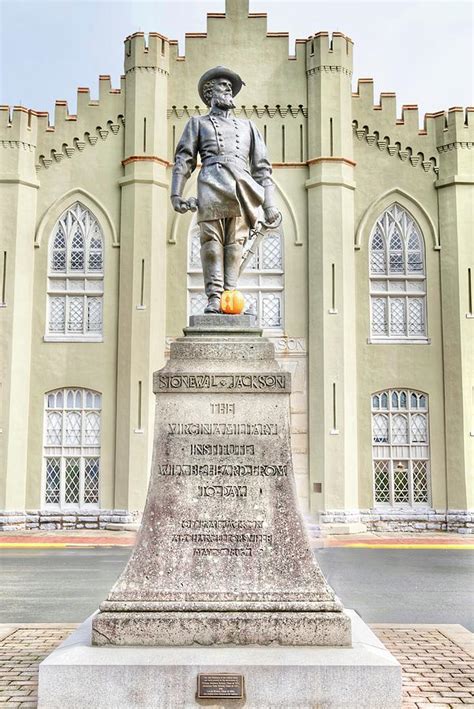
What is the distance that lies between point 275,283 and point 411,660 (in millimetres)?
13683

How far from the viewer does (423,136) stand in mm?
19562

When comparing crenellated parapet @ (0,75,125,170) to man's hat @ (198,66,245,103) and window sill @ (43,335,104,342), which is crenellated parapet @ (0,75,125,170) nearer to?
window sill @ (43,335,104,342)

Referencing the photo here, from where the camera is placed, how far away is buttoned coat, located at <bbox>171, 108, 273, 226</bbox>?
6.30 meters

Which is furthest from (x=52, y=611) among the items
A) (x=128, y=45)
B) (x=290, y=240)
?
(x=128, y=45)

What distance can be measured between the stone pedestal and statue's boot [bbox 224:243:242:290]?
30.8 inches

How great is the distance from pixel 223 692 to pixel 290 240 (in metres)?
15.3

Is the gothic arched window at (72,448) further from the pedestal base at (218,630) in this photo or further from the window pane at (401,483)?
the pedestal base at (218,630)

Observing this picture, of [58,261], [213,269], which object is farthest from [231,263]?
[58,261]

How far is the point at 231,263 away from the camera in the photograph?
6.47 metres

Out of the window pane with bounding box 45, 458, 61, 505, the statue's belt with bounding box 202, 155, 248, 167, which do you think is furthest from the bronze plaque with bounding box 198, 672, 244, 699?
the window pane with bounding box 45, 458, 61, 505

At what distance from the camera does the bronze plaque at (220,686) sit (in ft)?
14.6

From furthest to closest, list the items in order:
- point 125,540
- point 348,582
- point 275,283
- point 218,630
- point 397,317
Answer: point 397,317
point 275,283
point 125,540
point 348,582
point 218,630

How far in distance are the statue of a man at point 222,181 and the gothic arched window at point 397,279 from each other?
12.8 metres

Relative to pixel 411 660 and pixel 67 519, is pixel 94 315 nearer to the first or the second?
pixel 67 519
